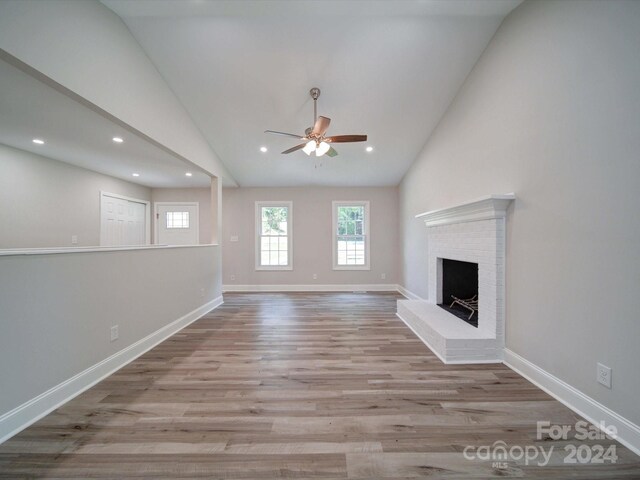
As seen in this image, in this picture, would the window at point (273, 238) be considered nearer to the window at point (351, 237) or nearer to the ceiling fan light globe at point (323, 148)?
the window at point (351, 237)

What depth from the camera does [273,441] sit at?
1551 millimetres

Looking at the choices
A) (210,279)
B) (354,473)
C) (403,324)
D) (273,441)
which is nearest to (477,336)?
(403,324)

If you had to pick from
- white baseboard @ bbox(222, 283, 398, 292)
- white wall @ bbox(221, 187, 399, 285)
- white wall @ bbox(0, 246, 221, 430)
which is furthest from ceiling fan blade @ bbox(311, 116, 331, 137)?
white baseboard @ bbox(222, 283, 398, 292)

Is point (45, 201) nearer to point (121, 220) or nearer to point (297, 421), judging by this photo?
point (121, 220)

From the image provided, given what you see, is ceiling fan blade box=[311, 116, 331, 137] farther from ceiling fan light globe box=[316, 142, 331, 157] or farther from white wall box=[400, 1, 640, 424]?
white wall box=[400, 1, 640, 424]

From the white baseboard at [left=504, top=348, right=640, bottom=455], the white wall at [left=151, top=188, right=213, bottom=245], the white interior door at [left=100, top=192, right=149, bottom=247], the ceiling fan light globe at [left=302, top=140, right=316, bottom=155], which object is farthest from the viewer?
the white wall at [left=151, top=188, right=213, bottom=245]

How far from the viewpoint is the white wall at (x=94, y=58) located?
1.67 meters

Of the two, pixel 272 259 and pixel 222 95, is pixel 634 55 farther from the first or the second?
pixel 272 259

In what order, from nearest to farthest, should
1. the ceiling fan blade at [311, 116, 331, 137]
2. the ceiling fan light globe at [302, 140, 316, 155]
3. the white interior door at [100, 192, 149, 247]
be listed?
the ceiling fan blade at [311, 116, 331, 137] < the ceiling fan light globe at [302, 140, 316, 155] < the white interior door at [100, 192, 149, 247]

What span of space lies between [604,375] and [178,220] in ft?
23.4

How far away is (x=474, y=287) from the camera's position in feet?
11.7

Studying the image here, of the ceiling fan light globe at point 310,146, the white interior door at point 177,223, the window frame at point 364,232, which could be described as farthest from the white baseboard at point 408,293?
the white interior door at point 177,223

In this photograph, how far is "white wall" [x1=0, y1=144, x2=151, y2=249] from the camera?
3.45 meters

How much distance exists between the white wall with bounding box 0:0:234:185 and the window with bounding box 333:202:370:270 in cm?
381
